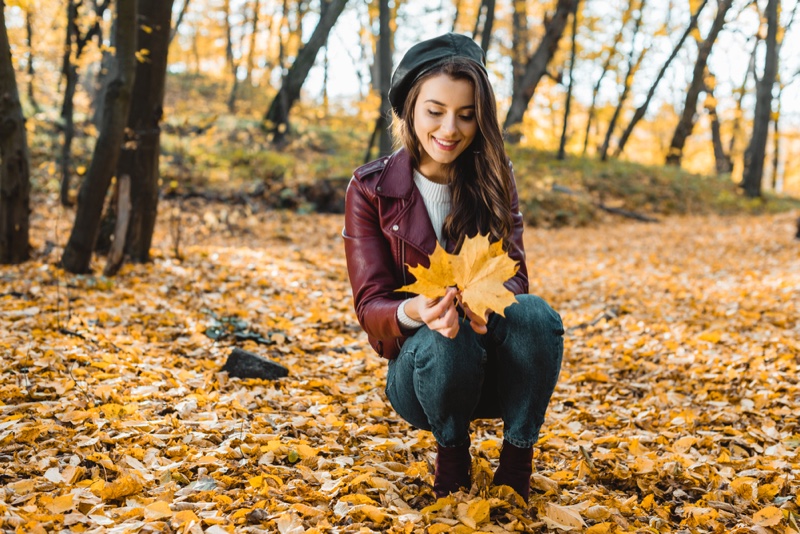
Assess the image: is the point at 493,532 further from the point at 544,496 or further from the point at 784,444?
the point at 784,444

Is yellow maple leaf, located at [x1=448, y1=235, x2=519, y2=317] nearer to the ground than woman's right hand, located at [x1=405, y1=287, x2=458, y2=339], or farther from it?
farther from it

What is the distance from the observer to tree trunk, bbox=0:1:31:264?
4668 millimetres

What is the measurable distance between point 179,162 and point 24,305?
6.46 metres

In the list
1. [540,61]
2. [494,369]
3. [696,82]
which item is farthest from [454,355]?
[696,82]

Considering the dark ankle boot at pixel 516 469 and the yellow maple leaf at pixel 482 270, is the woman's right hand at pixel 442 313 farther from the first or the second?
the dark ankle boot at pixel 516 469

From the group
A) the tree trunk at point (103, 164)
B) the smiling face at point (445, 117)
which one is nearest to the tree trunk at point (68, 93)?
the tree trunk at point (103, 164)

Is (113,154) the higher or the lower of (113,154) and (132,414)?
the higher

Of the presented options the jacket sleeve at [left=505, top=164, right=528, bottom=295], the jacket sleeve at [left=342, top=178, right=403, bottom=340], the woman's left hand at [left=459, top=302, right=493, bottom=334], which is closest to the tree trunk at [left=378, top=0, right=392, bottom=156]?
the jacket sleeve at [left=505, top=164, right=528, bottom=295]

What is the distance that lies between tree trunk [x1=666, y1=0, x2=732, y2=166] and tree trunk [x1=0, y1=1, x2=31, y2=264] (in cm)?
1466

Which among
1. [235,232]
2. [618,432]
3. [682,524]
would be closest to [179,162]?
[235,232]

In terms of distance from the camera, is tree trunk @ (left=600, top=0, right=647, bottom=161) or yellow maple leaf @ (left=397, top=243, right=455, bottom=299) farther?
tree trunk @ (left=600, top=0, right=647, bottom=161)

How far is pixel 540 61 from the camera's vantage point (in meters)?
14.0

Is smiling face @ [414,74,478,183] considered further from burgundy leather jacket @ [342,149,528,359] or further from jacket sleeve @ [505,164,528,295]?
jacket sleeve @ [505,164,528,295]

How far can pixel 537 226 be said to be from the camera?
10922 millimetres
